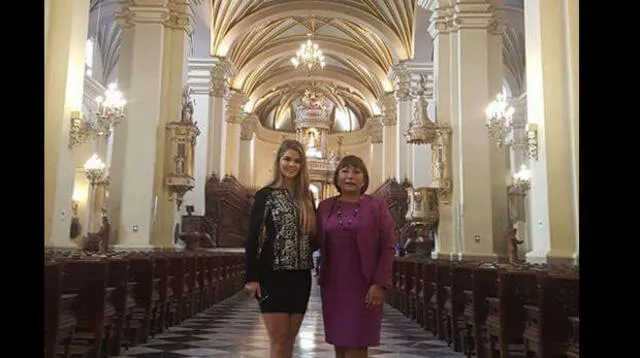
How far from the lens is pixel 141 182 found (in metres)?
12.0

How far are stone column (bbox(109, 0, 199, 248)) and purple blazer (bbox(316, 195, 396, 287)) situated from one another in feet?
30.6

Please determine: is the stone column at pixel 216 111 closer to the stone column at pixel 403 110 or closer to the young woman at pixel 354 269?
the stone column at pixel 403 110

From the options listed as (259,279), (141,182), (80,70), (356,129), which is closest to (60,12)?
(80,70)

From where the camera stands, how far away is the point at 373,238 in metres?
3.14

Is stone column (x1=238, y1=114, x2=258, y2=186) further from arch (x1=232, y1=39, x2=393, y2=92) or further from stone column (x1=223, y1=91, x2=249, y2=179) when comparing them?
arch (x1=232, y1=39, x2=393, y2=92)

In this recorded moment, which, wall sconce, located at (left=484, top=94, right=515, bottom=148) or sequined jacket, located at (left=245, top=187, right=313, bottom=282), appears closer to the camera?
sequined jacket, located at (left=245, top=187, right=313, bottom=282)

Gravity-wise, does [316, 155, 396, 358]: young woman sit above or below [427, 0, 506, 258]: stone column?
below

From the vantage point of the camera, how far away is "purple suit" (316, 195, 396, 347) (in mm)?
3107

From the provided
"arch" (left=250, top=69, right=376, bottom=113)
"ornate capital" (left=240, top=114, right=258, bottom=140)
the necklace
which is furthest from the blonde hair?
"arch" (left=250, top=69, right=376, bottom=113)

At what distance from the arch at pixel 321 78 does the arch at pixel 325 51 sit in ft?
14.0

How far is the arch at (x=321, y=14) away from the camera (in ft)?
74.4

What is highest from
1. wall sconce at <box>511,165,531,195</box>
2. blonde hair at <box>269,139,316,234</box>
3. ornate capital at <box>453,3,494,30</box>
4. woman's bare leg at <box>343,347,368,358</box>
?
ornate capital at <box>453,3,494,30</box>

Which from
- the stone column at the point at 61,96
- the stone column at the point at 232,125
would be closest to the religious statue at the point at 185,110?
the stone column at the point at 61,96
